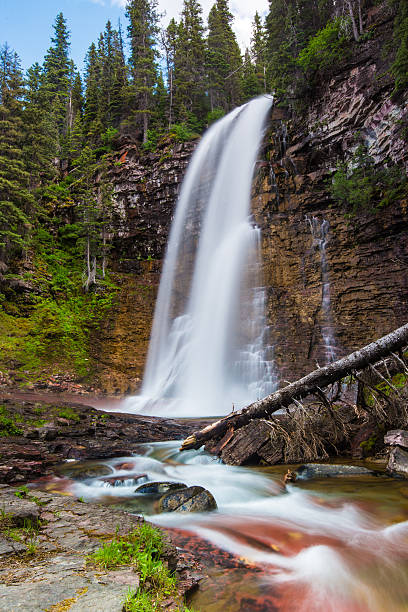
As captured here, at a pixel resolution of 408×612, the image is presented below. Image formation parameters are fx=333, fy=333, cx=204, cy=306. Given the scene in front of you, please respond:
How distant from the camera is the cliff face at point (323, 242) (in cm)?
1482

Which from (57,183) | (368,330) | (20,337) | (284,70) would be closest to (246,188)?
(284,70)

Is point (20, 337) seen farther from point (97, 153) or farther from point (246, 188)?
point (97, 153)

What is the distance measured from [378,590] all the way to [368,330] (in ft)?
42.9

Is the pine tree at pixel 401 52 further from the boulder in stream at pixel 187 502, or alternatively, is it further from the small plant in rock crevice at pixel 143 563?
the small plant in rock crevice at pixel 143 563

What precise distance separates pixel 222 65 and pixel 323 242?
97.5 ft

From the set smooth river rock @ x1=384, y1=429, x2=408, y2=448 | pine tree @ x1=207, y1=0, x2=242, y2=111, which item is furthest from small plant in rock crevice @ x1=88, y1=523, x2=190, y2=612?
pine tree @ x1=207, y1=0, x2=242, y2=111

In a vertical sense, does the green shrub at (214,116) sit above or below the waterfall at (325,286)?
above

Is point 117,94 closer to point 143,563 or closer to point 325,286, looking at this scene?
point 325,286

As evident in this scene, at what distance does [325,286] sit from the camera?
16047mm

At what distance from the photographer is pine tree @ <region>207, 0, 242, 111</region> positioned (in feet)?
115

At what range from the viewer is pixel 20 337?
16594mm

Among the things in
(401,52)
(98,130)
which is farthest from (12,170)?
(401,52)

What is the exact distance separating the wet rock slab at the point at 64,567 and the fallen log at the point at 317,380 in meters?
3.55

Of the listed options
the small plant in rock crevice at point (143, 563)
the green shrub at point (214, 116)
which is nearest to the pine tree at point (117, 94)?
the green shrub at point (214, 116)
